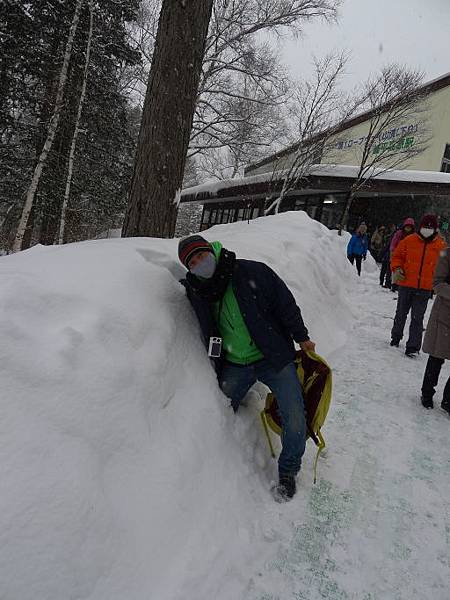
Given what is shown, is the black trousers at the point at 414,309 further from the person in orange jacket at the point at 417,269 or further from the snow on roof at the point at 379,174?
the snow on roof at the point at 379,174

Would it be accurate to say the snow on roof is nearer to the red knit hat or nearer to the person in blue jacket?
the person in blue jacket

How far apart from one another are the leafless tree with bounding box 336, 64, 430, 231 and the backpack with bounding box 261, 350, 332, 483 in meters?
14.3

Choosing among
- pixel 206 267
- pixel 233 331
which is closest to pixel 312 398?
pixel 233 331

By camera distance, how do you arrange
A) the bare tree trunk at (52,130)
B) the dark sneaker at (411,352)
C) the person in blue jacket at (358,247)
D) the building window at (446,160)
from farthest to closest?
the building window at (446,160), the bare tree trunk at (52,130), the person in blue jacket at (358,247), the dark sneaker at (411,352)

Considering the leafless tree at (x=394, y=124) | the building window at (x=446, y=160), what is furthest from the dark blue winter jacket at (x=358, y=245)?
the building window at (x=446, y=160)

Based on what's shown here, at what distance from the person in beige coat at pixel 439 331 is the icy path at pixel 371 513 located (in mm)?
216

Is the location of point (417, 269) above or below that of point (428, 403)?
above

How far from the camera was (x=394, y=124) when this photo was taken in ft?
61.1

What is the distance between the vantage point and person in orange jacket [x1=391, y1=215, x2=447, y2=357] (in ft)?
16.3

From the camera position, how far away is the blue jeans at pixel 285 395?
2566 mm

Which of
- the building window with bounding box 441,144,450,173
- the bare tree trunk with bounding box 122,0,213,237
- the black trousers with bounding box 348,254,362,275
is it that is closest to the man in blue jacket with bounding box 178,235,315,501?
the bare tree trunk with bounding box 122,0,213,237

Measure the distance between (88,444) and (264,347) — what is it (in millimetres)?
1157

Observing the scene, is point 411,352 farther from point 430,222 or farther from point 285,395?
point 285,395

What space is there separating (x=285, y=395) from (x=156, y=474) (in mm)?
941
